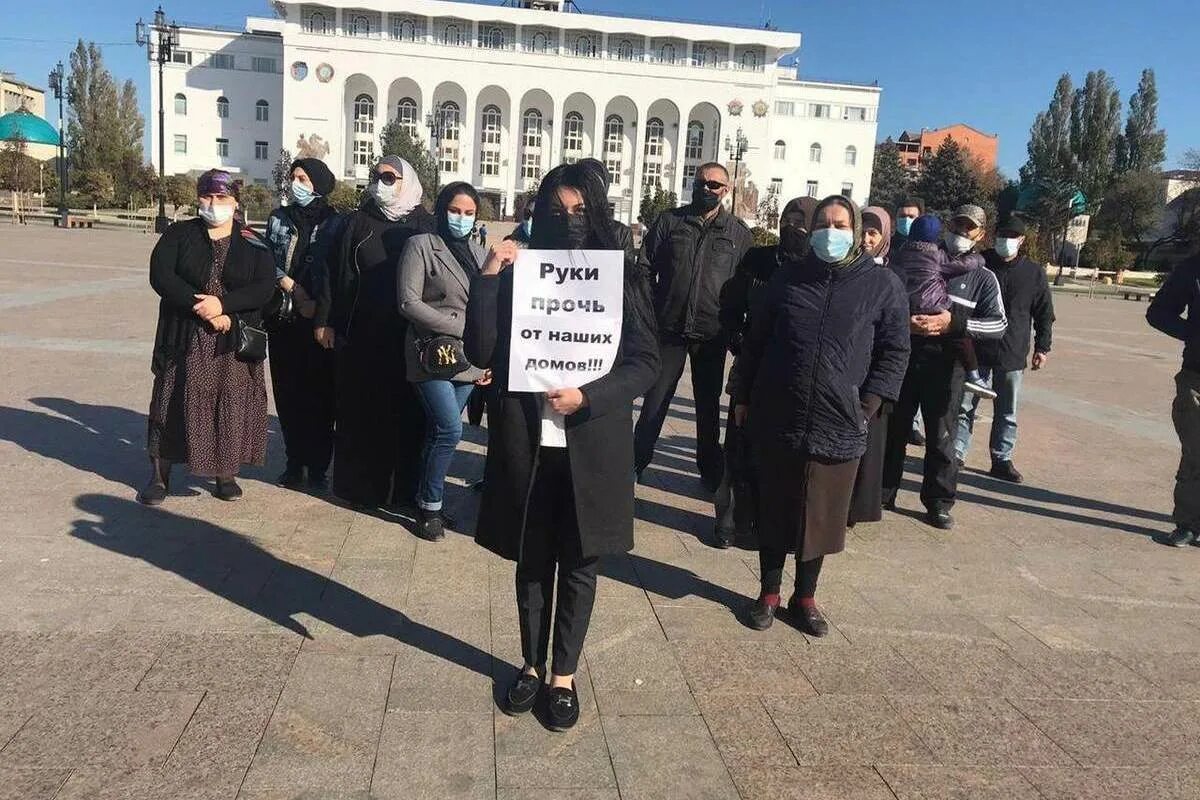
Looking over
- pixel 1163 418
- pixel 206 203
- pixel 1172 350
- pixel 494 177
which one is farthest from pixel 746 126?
pixel 206 203

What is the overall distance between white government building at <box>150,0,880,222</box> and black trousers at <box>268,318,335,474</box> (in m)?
75.5

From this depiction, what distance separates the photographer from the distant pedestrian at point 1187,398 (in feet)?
18.7

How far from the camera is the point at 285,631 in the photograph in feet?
12.4

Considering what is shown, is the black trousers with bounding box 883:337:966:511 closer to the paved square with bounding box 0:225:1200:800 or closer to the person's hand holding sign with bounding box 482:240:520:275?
the paved square with bounding box 0:225:1200:800

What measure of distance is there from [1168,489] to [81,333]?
1173 centimetres

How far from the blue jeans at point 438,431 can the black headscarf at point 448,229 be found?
0.66 m

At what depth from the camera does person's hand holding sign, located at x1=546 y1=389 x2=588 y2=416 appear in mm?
2844

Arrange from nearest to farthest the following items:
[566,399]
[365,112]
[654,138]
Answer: [566,399] < [365,112] < [654,138]

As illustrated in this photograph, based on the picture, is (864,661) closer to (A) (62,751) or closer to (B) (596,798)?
(B) (596,798)

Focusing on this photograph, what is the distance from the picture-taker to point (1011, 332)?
281 inches

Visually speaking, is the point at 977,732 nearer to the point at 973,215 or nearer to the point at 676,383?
the point at 676,383

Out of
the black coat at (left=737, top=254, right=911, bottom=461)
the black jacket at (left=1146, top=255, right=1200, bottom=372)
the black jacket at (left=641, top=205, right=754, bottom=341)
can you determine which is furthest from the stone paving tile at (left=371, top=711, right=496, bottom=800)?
the black jacket at (left=1146, top=255, right=1200, bottom=372)

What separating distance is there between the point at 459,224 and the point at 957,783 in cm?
344

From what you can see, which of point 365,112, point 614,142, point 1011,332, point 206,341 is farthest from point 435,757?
point 614,142
